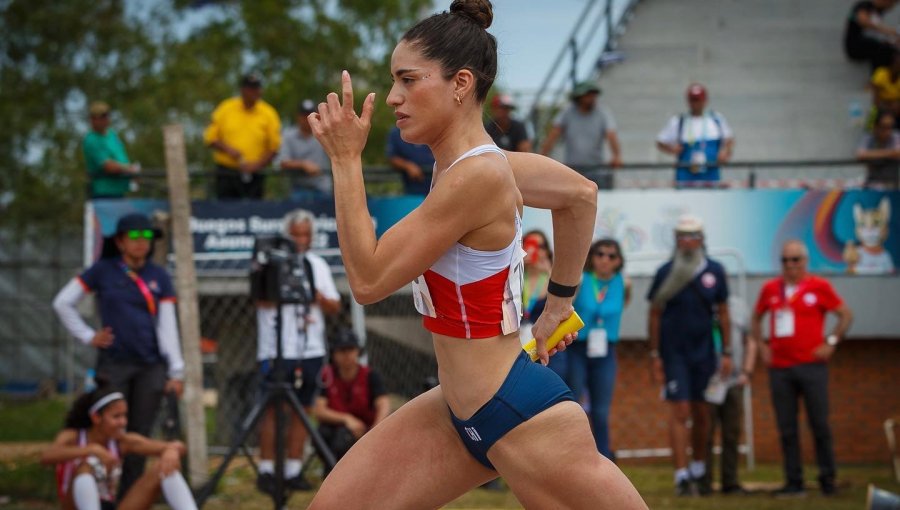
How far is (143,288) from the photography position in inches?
322

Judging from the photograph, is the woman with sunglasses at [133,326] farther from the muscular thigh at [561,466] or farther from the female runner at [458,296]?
the muscular thigh at [561,466]

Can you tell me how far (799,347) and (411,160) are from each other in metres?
3.69

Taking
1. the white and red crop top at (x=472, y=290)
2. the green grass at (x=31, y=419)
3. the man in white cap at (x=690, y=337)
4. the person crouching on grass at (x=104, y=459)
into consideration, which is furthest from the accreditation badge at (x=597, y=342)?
the green grass at (x=31, y=419)

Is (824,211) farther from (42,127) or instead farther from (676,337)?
(42,127)

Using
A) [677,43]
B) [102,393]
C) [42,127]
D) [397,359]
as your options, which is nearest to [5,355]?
[42,127]

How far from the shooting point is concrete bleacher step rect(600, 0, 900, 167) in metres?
14.1

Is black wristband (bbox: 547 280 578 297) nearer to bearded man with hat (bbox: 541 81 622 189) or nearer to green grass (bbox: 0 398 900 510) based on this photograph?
green grass (bbox: 0 398 900 510)

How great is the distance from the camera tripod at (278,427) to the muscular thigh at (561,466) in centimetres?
404

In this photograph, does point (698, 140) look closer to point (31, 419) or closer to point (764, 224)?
point (764, 224)

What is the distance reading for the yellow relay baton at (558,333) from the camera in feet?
13.4

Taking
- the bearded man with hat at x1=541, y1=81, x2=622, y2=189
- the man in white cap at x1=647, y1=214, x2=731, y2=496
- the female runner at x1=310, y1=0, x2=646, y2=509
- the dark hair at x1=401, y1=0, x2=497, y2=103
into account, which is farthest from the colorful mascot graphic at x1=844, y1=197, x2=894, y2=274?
the dark hair at x1=401, y1=0, x2=497, y2=103

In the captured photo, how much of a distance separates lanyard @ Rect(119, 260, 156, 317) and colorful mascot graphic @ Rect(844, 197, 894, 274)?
6.24 meters

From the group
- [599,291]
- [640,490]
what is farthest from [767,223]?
[640,490]

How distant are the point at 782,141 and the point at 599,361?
6263 mm
